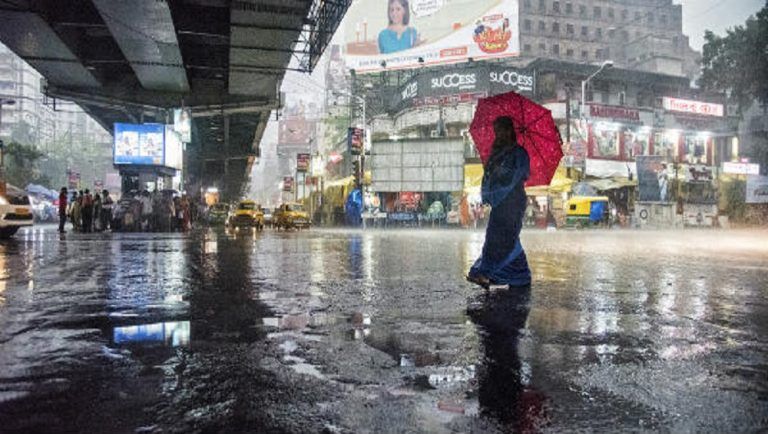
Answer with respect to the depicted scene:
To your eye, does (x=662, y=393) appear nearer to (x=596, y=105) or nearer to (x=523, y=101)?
(x=523, y=101)

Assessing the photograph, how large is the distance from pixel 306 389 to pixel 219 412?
432 millimetres

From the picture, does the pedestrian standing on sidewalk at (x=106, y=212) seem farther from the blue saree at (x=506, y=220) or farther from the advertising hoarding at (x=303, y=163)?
the advertising hoarding at (x=303, y=163)

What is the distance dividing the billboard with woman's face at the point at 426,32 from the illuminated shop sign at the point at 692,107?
13700 millimetres

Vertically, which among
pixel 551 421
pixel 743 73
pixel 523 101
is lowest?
pixel 551 421

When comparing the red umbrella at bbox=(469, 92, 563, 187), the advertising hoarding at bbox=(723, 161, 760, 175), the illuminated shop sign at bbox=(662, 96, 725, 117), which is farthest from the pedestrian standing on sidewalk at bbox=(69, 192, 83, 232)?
the advertising hoarding at bbox=(723, 161, 760, 175)

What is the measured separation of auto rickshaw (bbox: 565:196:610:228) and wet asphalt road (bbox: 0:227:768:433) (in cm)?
2941

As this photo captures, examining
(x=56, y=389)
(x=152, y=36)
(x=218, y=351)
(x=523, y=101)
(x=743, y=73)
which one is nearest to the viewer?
(x=56, y=389)

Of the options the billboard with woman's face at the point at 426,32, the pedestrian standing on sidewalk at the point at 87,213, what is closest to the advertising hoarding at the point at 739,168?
the billboard with woman's face at the point at 426,32

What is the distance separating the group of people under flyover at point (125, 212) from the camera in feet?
80.6

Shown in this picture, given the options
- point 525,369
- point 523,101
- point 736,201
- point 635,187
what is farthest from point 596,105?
point 525,369

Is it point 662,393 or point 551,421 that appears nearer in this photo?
point 551,421

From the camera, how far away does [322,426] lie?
211 centimetres

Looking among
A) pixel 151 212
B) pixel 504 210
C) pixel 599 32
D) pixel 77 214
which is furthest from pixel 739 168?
pixel 504 210

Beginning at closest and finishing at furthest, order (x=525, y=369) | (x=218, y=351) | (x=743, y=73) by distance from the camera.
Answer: (x=525, y=369) → (x=218, y=351) → (x=743, y=73)
